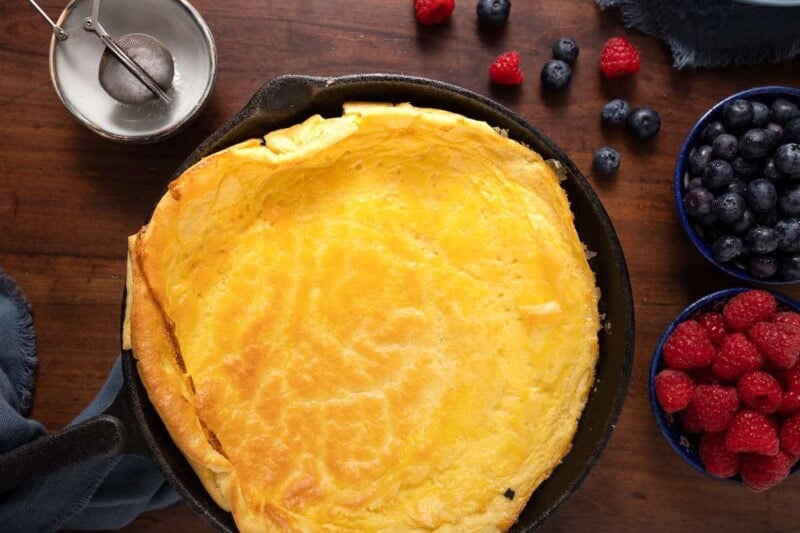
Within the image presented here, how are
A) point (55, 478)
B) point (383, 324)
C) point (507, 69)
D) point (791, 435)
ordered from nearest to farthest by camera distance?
point (383, 324), point (791, 435), point (55, 478), point (507, 69)

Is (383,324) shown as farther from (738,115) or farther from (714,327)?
(738,115)

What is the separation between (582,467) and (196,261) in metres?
1.34

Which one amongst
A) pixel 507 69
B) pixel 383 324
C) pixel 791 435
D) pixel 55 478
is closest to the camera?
pixel 383 324

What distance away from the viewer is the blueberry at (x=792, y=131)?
271 centimetres

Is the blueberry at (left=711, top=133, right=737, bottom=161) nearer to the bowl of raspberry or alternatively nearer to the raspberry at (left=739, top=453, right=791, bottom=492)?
the bowl of raspberry

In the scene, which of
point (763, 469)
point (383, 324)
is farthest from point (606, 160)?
point (763, 469)

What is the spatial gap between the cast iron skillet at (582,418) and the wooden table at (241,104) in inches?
14.4

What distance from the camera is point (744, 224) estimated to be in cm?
271

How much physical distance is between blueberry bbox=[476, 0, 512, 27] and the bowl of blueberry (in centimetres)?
76

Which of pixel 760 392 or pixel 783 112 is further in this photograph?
pixel 783 112

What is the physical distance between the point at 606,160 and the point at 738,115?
0.44 meters

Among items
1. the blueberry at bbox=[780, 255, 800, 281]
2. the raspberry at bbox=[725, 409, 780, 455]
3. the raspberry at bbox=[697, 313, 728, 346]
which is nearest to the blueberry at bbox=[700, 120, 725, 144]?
the blueberry at bbox=[780, 255, 800, 281]

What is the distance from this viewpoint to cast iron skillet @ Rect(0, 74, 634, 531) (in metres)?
2.36

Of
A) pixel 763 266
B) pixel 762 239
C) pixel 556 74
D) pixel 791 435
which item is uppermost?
pixel 556 74
